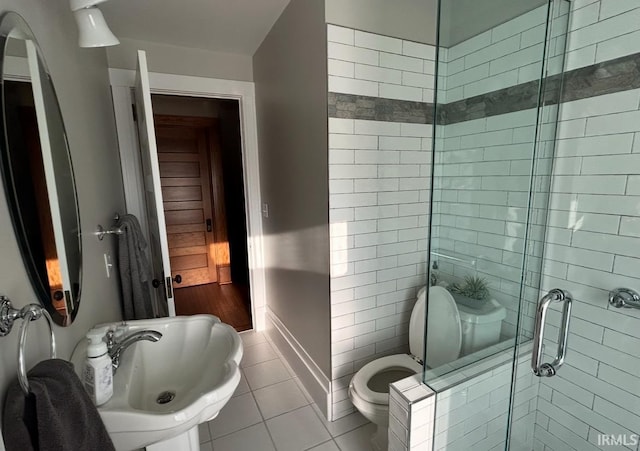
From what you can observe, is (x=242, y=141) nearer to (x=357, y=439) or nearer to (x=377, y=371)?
(x=377, y=371)

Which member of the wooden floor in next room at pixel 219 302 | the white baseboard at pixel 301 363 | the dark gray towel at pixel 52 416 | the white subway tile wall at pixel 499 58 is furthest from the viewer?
the wooden floor in next room at pixel 219 302

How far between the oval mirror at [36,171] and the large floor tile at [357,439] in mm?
1448

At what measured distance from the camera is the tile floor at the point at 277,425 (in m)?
1.64

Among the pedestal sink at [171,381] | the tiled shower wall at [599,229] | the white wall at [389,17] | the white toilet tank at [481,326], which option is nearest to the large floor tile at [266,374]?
the pedestal sink at [171,381]

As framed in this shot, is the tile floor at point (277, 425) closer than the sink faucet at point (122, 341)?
No

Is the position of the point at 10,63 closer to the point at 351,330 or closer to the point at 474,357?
the point at 351,330

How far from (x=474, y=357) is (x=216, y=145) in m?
3.54

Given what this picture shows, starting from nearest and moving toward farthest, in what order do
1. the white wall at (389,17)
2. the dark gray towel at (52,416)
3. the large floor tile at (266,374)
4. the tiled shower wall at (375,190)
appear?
1. the dark gray towel at (52,416)
2. the white wall at (389,17)
3. the tiled shower wall at (375,190)
4. the large floor tile at (266,374)

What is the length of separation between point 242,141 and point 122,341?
1.85m

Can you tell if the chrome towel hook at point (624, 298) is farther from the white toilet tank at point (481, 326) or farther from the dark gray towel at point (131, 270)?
the dark gray towel at point (131, 270)

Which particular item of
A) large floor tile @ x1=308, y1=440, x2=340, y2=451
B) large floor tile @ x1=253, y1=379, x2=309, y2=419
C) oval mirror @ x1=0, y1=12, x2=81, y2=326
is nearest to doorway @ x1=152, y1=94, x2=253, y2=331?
large floor tile @ x1=253, y1=379, x2=309, y2=419

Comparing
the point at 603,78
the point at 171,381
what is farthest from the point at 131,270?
the point at 603,78

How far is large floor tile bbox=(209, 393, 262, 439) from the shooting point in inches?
69.1

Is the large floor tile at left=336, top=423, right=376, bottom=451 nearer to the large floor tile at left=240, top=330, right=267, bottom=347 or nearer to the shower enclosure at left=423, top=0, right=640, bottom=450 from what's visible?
the shower enclosure at left=423, top=0, right=640, bottom=450
